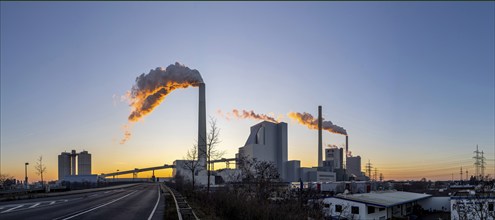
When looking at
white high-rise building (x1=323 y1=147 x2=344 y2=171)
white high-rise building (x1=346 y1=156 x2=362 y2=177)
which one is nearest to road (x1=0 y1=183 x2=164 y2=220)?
white high-rise building (x1=323 y1=147 x2=344 y2=171)

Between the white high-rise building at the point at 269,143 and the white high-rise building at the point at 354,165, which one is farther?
the white high-rise building at the point at 354,165

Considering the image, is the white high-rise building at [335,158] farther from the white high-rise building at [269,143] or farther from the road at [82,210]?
the road at [82,210]

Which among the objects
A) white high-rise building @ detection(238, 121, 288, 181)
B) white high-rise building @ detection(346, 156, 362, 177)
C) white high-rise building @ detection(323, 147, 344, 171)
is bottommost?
white high-rise building @ detection(346, 156, 362, 177)

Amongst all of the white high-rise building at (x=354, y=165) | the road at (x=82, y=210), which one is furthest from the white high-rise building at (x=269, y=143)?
the road at (x=82, y=210)

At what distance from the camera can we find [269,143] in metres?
125

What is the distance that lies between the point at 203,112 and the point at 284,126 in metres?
51.0

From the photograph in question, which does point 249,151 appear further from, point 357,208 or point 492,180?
point 492,180

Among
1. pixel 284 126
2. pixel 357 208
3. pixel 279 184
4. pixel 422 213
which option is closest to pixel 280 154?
pixel 284 126

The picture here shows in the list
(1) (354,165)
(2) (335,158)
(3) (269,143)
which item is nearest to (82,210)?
(3) (269,143)

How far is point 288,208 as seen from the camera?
1264 cm

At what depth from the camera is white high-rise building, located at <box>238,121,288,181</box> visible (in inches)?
4673

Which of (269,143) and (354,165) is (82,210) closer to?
(269,143)

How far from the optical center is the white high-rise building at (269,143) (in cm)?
11869

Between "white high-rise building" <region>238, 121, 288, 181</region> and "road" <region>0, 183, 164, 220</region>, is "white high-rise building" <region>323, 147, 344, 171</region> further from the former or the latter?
"road" <region>0, 183, 164, 220</region>
